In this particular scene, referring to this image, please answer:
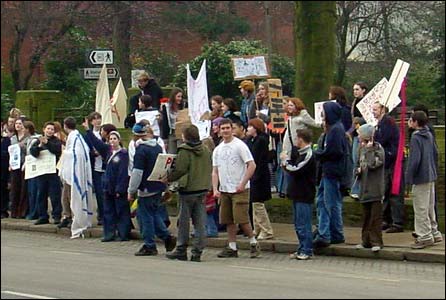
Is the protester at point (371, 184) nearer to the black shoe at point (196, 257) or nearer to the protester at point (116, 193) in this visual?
the black shoe at point (196, 257)

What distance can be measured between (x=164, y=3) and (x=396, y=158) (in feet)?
31.3

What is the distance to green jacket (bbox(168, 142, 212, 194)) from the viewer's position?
13133 mm

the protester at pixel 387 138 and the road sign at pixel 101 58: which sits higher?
the road sign at pixel 101 58

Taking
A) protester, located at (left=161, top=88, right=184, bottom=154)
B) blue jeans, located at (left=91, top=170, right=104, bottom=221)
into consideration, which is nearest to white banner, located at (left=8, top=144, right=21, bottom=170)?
blue jeans, located at (left=91, top=170, right=104, bottom=221)

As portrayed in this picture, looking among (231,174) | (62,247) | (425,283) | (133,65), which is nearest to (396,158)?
(231,174)

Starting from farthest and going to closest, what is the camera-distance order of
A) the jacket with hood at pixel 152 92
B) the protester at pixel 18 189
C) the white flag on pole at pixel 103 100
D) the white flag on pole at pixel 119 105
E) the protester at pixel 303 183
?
the white flag on pole at pixel 119 105
the white flag on pole at pixel 103 100
the protester at pixel 18 189
the jacket with hood at pixel 152 92
the protester at pixel 303 183

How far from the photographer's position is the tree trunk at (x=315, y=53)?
651 inches

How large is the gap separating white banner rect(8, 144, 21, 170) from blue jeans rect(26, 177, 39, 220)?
36cm

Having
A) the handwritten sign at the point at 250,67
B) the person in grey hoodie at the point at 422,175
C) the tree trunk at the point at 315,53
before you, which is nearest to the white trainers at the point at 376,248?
the person in grey hoodie at the point at 422,175

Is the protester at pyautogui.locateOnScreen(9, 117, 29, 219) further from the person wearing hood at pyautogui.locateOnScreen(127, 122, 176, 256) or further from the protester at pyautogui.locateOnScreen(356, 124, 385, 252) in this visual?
the protester at pyautogui.locateOnScreen(356, 124, 385, 252)

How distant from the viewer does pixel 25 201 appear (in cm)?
1906

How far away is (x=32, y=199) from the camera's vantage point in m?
18.6

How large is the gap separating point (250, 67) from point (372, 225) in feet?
18.0

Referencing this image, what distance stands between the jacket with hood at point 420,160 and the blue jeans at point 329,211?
111 cm
